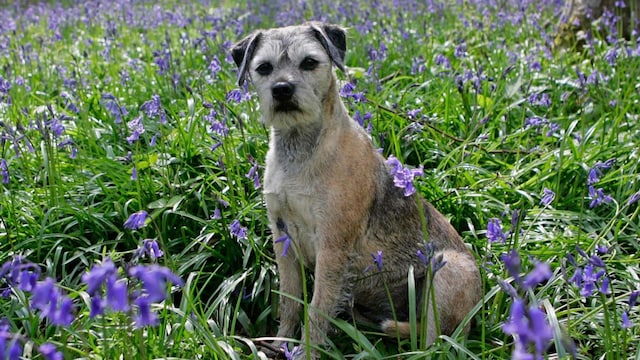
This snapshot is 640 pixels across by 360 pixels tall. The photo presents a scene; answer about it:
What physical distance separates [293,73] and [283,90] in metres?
0.11

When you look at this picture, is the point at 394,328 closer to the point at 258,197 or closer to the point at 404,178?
the point at 404,178

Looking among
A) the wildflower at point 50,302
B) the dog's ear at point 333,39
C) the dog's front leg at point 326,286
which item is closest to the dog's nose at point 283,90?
the dog's ear at point 333,39

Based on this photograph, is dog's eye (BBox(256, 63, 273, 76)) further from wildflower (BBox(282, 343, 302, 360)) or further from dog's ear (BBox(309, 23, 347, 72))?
wildflower (BBox(282, 343, 302, 360))

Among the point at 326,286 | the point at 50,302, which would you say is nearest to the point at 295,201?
the point at 326,286

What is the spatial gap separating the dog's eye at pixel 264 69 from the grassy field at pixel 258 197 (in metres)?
0.57

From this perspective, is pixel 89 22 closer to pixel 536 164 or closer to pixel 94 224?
pixel 94 224

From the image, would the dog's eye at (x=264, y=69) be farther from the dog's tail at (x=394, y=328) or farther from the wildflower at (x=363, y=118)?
the dog's tail at (x=394, y=328)

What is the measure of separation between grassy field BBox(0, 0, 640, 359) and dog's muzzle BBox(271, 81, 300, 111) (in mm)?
502

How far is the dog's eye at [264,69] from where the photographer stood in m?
3.18

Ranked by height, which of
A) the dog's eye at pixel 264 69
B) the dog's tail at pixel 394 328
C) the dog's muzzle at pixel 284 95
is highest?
the dog's eye at pixel 264 69

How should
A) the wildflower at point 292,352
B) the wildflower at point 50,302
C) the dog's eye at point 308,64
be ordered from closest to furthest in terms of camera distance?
the wildflower at point 50,302 < the wildflower at point 292,352 < the dog's eye at point 308,64

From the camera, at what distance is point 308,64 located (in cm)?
316

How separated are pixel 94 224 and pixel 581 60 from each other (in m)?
4.76

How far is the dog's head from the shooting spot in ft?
10.1
